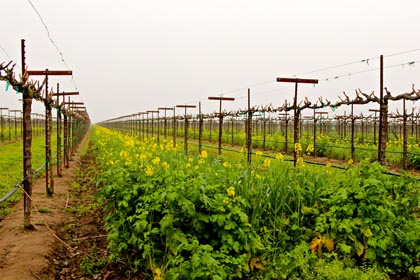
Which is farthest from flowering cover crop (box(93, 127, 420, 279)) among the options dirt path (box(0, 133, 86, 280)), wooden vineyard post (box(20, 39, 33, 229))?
wooden vineyard post (box(20, 39, 33, 229))

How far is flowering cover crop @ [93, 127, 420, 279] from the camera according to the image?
4.21 m

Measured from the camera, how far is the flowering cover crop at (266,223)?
166 inches

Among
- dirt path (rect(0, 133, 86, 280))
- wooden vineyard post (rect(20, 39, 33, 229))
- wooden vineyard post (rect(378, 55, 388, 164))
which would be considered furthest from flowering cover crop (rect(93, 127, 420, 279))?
wooden vineyard post (rect(378, 55, 388, 164))

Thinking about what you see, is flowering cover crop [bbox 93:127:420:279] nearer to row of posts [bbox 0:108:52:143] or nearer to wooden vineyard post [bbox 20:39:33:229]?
wooden vineyard post [bbox 20:39:33:229]

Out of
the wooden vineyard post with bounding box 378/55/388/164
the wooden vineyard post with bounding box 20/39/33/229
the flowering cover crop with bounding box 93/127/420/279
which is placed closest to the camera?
the flowering cover crop with bounding box 93/127/420/279

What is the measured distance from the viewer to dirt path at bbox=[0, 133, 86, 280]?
4.84 meters

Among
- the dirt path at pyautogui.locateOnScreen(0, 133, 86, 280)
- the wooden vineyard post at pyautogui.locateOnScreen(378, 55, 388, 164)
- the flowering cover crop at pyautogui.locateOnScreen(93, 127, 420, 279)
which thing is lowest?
the dirt path at pyautogui.locateOnScreen(0, 133, 86, 280)

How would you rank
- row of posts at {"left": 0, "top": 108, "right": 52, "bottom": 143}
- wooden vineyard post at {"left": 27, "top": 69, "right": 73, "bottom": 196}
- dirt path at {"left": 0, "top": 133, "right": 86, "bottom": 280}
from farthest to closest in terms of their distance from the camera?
row of posts at {"left": 0, "top": 108, "right": 52, "bottom": 143}, wooden vineyard post at {"left": 27, "top": 69, "right": 73, "bottom": 196}, dirt path at {"left": 0, "top": 133, "right": 86, "bottom": 280}

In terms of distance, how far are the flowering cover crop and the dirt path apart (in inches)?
46.5

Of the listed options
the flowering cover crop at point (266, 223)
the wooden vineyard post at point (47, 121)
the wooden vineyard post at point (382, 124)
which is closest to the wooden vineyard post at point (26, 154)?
the flowering cover crop at point (266, 223)

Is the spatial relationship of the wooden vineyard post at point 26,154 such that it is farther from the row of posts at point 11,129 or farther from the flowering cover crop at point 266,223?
the row of posts at point 11,129

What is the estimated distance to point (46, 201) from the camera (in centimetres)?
884

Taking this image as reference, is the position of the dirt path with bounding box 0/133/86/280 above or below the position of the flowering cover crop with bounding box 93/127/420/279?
below

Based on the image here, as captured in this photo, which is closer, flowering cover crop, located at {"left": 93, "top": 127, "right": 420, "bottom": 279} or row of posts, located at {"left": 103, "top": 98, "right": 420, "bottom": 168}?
flowering cover crop, located at {"left": 93, "top": 127, "right": 420, "bottom": 279}
